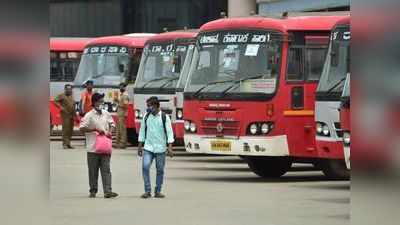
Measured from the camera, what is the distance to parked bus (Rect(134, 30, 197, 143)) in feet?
79.8

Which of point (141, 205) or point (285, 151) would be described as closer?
point (141, 205)

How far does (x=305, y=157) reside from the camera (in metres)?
17.5

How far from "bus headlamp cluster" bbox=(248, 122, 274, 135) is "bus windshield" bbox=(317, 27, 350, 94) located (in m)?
1.35

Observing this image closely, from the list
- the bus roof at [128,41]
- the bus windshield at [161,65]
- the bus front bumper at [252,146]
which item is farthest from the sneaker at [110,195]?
the bus roof at [128,41]

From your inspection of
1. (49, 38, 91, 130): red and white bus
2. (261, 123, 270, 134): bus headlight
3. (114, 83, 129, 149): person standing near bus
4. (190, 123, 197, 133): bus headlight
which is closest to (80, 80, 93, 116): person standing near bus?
(114, 83, 129, 149): person standing near bus

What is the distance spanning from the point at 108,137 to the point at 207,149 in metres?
3.10

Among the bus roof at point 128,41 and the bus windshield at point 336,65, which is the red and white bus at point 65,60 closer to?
the bus roof at point 128,41

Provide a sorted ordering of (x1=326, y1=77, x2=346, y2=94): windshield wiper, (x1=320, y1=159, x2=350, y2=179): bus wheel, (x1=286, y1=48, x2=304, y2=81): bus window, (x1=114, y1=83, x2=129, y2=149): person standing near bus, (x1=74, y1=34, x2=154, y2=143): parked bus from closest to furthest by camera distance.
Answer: (x1=326, y1=77, x2=346, y2=94): windshield wiper → (x1=320, y1=159, x2=350, y2=179): bus wheel → (x1=286, y1=48, x2=304, y2=81): bus window → (x1=114, y1=83, x2=129, y2=149): person standing near bus → (x1=74, y1=34, x2=154, y2=143): parked bus

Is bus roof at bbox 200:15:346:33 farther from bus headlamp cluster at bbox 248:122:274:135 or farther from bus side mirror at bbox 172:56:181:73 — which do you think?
bus side mirror at bbox 172:56:181:73

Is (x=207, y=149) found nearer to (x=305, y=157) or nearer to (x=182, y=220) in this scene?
(x=305, y=157)

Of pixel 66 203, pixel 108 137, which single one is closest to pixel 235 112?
pixel 108 137

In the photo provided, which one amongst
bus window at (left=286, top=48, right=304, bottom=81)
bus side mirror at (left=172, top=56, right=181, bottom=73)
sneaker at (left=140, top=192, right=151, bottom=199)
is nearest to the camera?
sneaker at (left=140, top=192, right=151, bottom=199)

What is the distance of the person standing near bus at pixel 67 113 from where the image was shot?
27922mm
